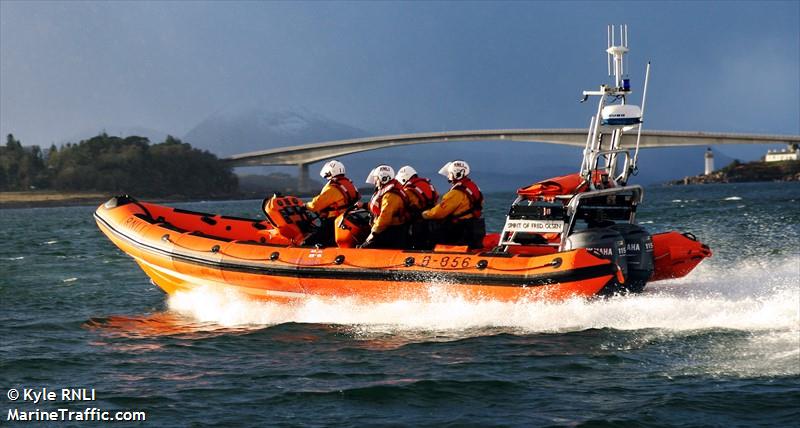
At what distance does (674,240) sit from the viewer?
10.1m

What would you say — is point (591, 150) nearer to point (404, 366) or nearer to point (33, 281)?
point (404, 366)

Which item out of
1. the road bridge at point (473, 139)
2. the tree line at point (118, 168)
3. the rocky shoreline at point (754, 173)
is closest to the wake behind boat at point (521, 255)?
the road bridge at point (473, 139)

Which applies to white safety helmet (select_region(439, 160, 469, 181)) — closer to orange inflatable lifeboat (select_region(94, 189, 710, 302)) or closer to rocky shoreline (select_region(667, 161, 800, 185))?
orange inflatable lifeboat (select_region(94, 189, 710, 302))

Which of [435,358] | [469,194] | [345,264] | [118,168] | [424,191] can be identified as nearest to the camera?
[435,358]

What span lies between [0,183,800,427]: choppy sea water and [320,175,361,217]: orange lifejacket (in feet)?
3.77

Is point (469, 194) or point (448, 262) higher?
point (469, 194)

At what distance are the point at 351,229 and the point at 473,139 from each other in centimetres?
5417

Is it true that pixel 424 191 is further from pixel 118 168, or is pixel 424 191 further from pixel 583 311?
pixel 118 168

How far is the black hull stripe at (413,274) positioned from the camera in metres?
8.35

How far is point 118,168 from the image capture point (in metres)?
84.0

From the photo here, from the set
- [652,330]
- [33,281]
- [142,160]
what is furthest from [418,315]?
[142,160]

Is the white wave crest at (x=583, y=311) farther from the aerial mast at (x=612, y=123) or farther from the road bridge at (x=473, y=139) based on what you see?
the road bridge at (x=473, y=139)

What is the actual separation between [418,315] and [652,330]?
2078mm

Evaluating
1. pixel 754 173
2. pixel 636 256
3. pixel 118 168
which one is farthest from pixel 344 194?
pixel 754 173
